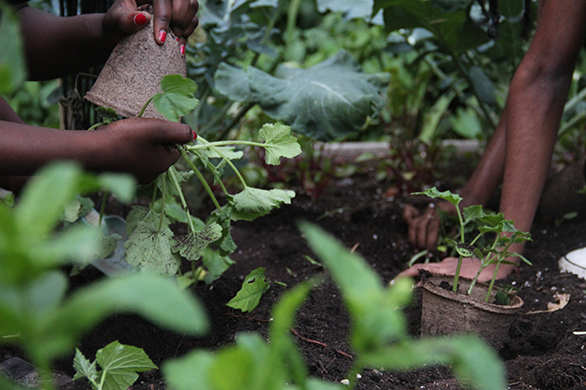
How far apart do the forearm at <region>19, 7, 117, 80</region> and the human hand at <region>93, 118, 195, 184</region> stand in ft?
1.46

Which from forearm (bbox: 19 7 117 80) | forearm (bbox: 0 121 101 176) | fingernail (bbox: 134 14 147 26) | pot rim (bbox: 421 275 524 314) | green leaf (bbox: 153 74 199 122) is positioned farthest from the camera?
forearm (bbox: 19 7 117 80)

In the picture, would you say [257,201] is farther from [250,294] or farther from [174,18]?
[174,18]

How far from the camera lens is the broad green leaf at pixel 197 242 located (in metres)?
1.15

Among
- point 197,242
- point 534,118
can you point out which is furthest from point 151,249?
point 534,118

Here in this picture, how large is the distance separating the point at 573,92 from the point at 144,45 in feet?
8.42

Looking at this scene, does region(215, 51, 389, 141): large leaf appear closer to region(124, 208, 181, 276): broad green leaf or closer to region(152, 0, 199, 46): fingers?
region(152, 0, 199, 46): fingers

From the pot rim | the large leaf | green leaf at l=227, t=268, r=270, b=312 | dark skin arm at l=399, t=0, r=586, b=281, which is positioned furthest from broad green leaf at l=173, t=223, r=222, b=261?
dark skin arm at l=399, t=0, r=586, b=281

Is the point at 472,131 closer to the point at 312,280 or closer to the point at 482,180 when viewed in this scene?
the point at 482,180

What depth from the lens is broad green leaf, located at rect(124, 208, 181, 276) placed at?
3.74ft

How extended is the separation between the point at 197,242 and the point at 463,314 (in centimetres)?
65

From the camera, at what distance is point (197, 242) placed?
3.82 ft

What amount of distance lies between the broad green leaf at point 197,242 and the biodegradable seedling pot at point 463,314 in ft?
1.75

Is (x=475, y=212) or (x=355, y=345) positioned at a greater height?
(x=355, y=345)

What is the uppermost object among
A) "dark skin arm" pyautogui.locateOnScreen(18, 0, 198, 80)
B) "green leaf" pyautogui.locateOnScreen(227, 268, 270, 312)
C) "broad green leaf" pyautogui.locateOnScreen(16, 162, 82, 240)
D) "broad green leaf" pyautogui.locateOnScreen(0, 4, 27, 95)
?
"broad green leaf" pyautogui.locateOnScreen(0, 4, 27, 95)
